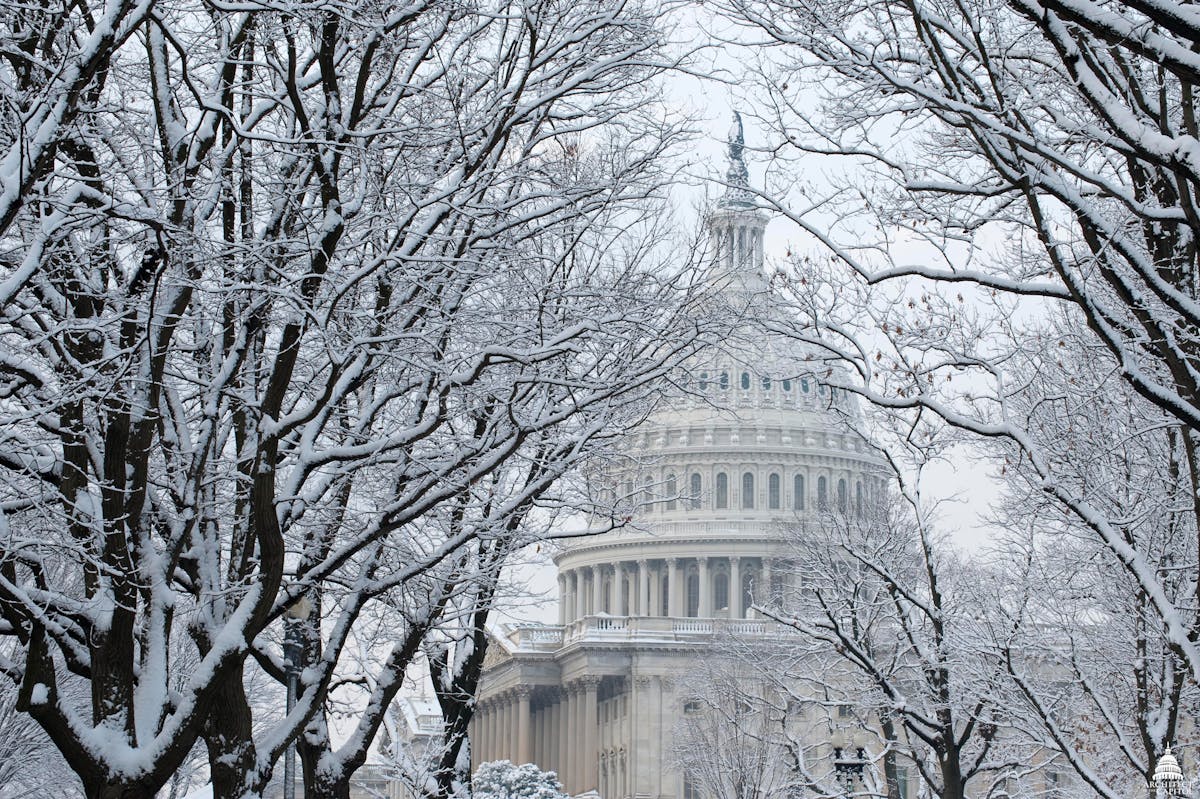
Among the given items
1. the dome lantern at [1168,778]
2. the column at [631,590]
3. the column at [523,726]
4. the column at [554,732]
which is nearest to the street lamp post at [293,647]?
the dome lantern at [1168,778]

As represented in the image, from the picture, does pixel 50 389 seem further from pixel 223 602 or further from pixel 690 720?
pixel 690 720

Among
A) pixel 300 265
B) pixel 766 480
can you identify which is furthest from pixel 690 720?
pixel 300 265

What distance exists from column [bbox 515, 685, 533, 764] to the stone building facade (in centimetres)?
12

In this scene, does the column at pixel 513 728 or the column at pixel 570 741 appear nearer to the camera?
the column at pixel 570 741

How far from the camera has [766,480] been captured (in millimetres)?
138875

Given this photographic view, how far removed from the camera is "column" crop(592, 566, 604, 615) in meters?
138

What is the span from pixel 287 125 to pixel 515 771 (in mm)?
50349

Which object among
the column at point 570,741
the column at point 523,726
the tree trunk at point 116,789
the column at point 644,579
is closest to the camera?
the tree trunk at point 116,789

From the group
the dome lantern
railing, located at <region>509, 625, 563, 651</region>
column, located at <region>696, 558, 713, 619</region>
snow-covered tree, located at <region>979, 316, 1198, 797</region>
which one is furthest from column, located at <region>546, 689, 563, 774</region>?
the dome lantern

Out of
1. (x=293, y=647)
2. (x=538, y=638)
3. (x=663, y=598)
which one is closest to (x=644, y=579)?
(x=663, y=598)

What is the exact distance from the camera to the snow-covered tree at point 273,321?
39.0 ft

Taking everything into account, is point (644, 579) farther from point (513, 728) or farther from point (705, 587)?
point (513, 728)

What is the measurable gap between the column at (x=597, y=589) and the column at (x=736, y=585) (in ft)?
33.9

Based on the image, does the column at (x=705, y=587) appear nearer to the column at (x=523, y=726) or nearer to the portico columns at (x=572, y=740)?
the portico columns at (x=572, y=740)
